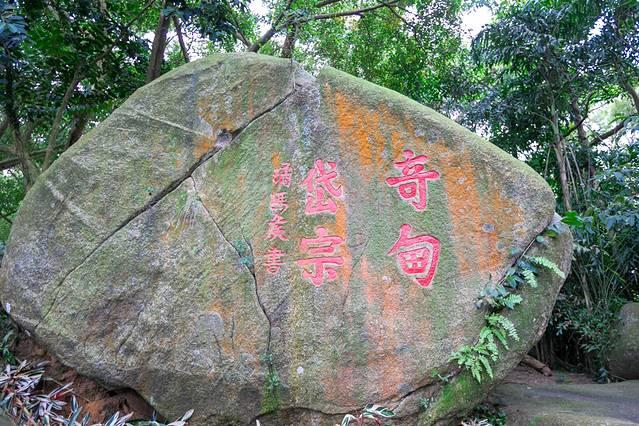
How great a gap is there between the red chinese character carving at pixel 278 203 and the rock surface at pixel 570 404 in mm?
2191

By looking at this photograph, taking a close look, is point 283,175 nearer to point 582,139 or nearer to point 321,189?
point 321,189

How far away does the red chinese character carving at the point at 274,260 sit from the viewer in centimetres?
361

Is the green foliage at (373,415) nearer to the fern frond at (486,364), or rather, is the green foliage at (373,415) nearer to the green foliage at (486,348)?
the green foliage at (486,348)

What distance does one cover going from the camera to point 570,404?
3.98 m

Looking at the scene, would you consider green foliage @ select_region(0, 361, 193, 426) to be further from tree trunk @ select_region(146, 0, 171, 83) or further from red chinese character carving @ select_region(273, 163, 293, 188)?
tree trunk @ select_region(146, 0, 171, 83)

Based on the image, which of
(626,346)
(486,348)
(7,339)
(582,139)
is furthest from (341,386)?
(582,139)

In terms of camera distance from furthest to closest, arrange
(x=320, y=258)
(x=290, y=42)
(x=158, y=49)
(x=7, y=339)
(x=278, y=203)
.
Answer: (x=290, y=42) → (x=158, y=49) → (x=7, y=339) → (x=278, y=203) → (x=320, y=258)

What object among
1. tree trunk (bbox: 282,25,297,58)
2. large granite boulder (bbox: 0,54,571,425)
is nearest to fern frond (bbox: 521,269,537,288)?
large granite boulder (bbox: 0,54,571,425)

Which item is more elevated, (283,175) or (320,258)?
(283,175)

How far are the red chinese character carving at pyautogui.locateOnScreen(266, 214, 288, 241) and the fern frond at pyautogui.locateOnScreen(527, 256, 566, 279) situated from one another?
1.65 m

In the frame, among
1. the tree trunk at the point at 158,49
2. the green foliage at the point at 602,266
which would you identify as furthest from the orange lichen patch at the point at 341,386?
the tree trunk at the point at 158,49

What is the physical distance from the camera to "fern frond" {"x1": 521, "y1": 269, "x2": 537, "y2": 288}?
3.36 m

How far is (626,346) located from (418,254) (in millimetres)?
2784

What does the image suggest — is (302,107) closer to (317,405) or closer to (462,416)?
(317,405)
